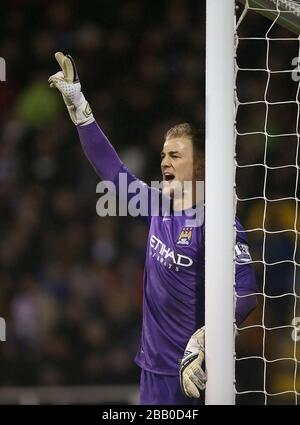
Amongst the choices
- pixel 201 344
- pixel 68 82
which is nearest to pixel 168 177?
pixel 68 82

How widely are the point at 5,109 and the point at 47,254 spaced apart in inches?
30.1

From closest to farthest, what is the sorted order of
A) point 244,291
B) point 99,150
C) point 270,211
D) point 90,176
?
point 244,291, point 99,150, point 270,211, point 90,176

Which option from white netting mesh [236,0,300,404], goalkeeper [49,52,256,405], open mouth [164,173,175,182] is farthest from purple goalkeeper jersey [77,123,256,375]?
white netting mesh [236,0,300,404]

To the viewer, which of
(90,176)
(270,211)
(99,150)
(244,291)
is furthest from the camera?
(90,176)

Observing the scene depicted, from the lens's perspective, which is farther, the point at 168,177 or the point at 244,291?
the point at 168,177

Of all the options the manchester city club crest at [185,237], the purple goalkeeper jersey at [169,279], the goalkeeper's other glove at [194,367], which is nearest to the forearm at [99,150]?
the purple goalkeeper jersey at [169,279]

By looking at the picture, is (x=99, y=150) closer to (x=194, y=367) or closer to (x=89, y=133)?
(x=89, y=133)

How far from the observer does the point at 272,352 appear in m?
3.08

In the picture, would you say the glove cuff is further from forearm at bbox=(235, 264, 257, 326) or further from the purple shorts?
the purple shorts

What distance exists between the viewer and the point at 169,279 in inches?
89.2

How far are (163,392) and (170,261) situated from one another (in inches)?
16.4

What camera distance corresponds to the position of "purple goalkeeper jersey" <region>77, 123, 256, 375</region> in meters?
2.21

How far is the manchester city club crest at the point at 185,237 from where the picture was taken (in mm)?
2225

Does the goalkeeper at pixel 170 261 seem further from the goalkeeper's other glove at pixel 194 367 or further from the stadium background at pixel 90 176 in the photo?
the stadium background at pixel 90 176
